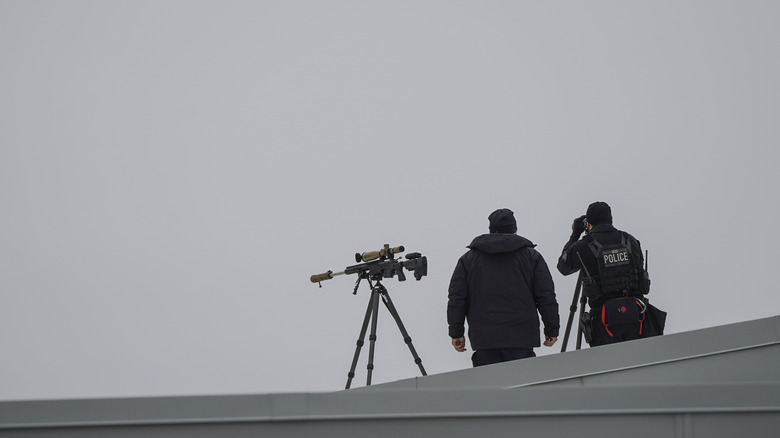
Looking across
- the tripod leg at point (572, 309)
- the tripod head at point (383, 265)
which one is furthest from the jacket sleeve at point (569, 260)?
the tripod head at point (383, 265)

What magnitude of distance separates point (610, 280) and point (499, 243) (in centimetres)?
64

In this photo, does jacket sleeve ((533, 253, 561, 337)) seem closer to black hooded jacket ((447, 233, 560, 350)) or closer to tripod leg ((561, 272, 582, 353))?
black hooded jacket ((447, 233, 560, 350))

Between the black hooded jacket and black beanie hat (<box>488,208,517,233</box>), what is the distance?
0.23 feet

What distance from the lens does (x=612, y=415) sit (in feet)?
7.04

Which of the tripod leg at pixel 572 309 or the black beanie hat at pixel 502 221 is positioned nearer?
the black beanie hat at pixel 502 221

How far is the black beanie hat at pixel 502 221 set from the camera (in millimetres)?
4801

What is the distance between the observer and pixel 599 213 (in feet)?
16.3

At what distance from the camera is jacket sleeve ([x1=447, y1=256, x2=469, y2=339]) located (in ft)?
15.6

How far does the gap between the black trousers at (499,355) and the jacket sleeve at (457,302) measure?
0.51ft

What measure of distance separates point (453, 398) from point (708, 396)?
1.95 ft

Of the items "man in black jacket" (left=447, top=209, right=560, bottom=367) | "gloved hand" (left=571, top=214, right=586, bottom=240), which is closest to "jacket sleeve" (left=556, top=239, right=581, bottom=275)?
"gloved hand" (left=571, top=214, right=586, bottom=240)

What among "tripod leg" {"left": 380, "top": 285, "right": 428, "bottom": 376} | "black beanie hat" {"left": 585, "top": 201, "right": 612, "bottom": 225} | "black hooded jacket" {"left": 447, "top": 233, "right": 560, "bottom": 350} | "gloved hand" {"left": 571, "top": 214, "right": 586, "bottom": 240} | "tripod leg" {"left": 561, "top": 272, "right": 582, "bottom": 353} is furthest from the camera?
"tripod leg" {"left": 380, "top": 285, "right": 428, "bottom": 376}

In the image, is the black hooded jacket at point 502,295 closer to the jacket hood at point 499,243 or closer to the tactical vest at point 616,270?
the jacket hood at point 499,243

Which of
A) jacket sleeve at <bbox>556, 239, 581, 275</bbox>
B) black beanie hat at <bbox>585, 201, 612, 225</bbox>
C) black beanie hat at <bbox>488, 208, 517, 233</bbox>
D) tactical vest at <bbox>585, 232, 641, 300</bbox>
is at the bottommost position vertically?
tactical vest at <bbox>585, 232, 641, 300</bbox>
